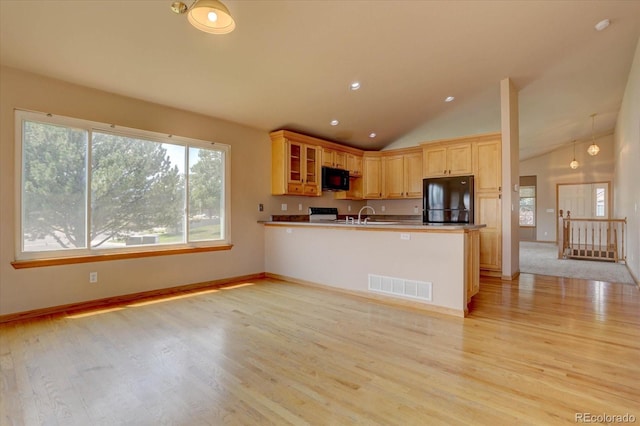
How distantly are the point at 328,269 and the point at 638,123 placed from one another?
16.5ft

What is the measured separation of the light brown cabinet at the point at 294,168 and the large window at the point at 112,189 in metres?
0.86

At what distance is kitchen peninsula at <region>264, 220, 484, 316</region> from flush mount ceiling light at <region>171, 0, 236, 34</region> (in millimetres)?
2629

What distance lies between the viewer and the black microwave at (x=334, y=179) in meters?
5.81

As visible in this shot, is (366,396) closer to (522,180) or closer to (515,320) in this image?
(515,320)

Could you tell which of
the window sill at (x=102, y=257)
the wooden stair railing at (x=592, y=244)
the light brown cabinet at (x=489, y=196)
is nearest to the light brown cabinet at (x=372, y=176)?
the light brown cabinet at (x=489, y=196)

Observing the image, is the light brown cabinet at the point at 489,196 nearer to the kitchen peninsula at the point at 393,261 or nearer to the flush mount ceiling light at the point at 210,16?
the kitchen peninsula at the point at 393,261

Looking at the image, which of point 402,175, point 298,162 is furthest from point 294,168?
point 402,175

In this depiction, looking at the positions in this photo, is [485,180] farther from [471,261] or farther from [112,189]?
[112,189]

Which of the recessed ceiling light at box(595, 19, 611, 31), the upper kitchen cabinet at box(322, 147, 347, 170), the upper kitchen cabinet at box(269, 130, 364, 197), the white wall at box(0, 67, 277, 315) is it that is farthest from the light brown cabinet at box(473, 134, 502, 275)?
the white wall at box(0, 67, 277, 315)

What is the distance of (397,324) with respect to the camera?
3072 millimetres

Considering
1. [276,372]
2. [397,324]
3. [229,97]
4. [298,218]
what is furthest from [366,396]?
[298,218]

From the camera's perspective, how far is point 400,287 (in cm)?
371

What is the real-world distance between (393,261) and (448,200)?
2.43 metres

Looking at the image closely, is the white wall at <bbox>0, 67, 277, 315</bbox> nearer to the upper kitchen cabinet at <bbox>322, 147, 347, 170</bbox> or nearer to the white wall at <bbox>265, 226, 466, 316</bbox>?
the white wall at <bbox>265, 226, 466, 316</bbox>
